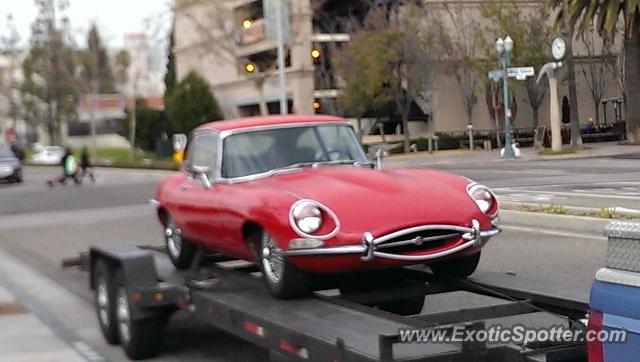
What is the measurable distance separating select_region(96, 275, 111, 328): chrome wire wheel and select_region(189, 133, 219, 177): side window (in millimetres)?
1376

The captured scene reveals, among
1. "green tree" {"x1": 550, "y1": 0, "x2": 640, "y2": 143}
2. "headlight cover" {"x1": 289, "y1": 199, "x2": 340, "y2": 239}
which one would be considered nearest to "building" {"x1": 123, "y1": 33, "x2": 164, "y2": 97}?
"green tree" {"x1": 550, "y1": 0, "x2": 640, "y2": 143}

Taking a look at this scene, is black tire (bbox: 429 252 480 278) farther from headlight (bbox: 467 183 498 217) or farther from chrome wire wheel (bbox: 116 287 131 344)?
chrome wire wheel (bbox: 116 287 131 344)

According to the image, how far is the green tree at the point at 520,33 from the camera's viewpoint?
163ft

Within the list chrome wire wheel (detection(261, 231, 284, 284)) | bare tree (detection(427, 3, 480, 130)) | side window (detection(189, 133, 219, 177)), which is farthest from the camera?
bare tree (detection(427, 3, 480, 130))

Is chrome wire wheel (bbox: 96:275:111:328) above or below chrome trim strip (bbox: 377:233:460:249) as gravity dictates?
below

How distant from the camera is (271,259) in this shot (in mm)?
6801

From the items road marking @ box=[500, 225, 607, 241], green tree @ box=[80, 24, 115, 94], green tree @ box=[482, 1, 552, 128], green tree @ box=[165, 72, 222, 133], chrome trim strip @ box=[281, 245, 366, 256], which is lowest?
road marking @ box=[500, 225, 607, 241]

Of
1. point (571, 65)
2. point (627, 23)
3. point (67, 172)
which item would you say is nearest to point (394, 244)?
point (67, 172)

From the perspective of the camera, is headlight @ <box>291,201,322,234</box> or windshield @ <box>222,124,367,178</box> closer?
headlight @ <box>291,201,322,234</box>

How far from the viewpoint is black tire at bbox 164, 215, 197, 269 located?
29.0 feet

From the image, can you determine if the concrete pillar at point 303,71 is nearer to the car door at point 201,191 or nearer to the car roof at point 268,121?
the car door at point 201,191

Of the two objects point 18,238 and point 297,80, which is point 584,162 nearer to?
point 18,238

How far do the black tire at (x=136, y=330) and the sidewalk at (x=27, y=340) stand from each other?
1.63ft

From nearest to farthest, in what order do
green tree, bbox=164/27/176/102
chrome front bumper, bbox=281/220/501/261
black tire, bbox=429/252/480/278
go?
chrome front bumper, bbox=281/220/501/261 → black tire, bbox=429/252/480/278 → green tree, bbox=164/27/176/102
